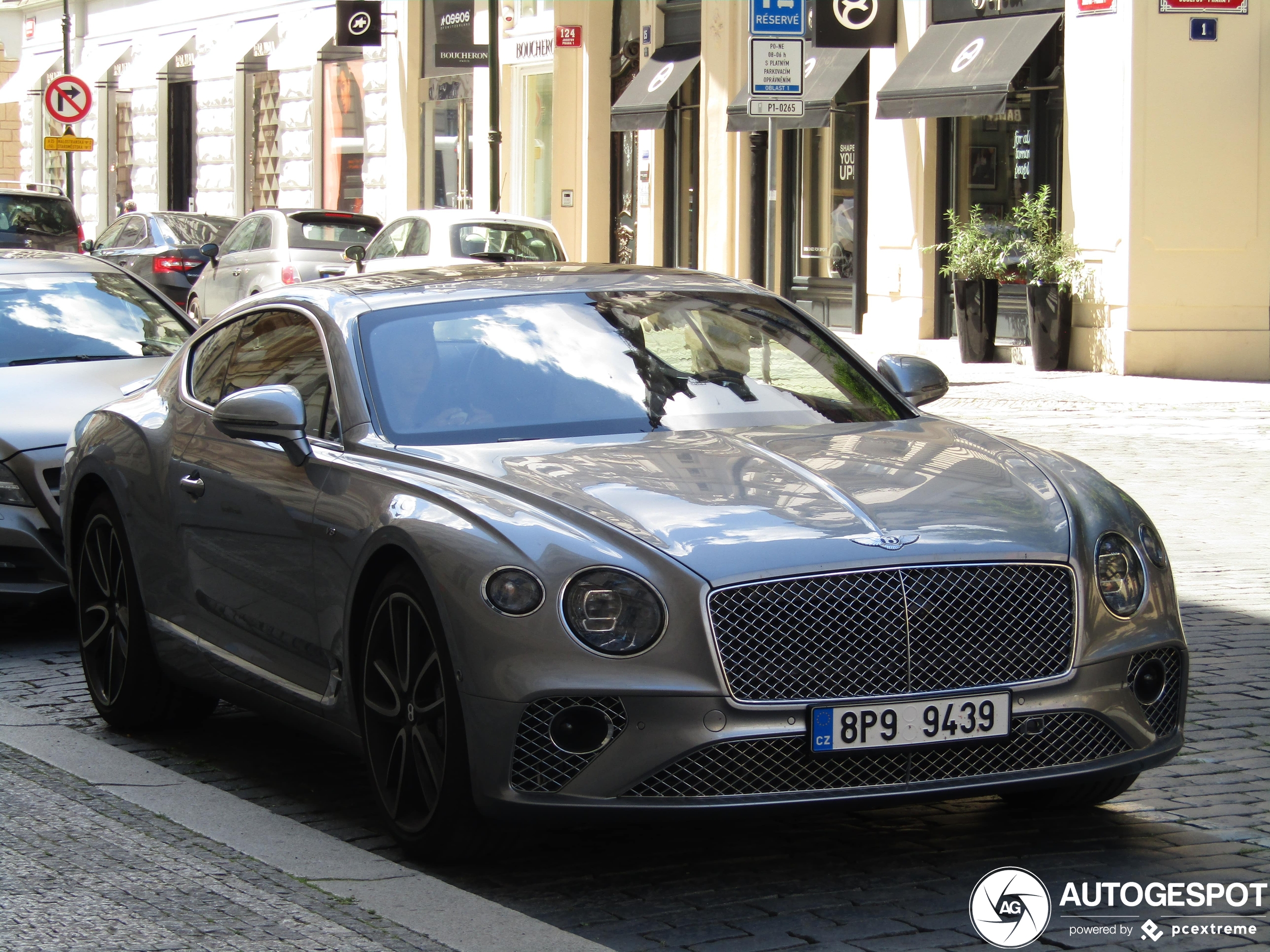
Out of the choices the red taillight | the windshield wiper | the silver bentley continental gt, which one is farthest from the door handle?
the red taillight

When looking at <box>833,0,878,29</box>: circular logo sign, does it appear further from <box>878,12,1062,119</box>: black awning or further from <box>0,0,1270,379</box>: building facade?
<box>878,12,1062,119</box>: black awning

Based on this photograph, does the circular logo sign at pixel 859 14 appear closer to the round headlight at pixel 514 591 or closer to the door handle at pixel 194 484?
the door handle at pixel 194 484

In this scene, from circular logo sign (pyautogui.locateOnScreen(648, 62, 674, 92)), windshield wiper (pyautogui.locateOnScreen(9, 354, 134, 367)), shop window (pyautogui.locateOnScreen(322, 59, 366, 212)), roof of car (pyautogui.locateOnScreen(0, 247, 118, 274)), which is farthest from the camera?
shop window (pyautogui.locateOnScreen(322, 59, 366, 212))

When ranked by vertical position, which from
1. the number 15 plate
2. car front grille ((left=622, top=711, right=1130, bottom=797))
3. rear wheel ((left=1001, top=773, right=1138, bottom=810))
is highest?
the number 15 plate

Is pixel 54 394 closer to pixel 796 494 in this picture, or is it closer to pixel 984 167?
pixel 796 494

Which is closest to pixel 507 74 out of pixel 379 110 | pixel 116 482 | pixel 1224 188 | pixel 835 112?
pixel 379 110

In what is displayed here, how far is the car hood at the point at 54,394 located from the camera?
27.1ft

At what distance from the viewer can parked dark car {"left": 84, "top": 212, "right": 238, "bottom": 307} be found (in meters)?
26.1

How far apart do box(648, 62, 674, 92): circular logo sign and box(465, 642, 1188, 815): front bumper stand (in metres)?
25.4

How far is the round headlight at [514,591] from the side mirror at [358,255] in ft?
57.1

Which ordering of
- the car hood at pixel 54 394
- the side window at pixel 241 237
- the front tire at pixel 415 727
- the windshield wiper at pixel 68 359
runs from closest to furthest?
the front tire at pixel 415 727, the car hood at pixel 54 394, the windshield wiper at pixel 68 359, the side window at pixel 241 237

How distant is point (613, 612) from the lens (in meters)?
4.42

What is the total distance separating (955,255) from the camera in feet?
71.1

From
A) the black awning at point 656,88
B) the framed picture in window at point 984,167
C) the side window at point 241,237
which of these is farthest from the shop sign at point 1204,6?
the side window at point 241,237
